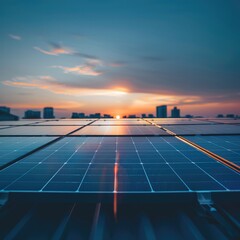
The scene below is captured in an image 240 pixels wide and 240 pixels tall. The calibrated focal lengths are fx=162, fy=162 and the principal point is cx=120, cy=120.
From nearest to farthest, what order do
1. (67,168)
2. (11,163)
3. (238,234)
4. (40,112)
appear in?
(238,234)
(67,168)
(11,163)
(40,112)

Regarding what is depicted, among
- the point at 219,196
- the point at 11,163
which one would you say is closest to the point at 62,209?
the point at 11,163

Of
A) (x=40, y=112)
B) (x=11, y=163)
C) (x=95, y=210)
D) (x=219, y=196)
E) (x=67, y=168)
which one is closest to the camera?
(x=219, y=196)

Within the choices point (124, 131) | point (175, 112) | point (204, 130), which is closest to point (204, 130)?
point (204, 130)

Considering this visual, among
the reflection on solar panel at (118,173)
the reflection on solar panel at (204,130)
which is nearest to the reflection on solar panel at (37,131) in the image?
the reflection on solar panel at (118,173)

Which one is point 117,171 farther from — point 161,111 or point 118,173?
point 161,111

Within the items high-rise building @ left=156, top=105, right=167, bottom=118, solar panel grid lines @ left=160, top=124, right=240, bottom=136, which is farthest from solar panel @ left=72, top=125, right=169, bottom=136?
high-rise building @ left=156, top=105, right=167, bottom=118

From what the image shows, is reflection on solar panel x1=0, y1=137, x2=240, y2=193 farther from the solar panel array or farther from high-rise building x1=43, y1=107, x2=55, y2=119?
high-rise building x1=43, y1=107, x2=55, y2=119

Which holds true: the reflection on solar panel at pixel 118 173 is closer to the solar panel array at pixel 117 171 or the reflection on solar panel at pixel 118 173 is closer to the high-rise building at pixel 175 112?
the solar panel array at pixel 117 171

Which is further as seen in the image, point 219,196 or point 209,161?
point 209,161

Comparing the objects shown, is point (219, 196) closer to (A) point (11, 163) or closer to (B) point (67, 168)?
(B) point (67, 168)
